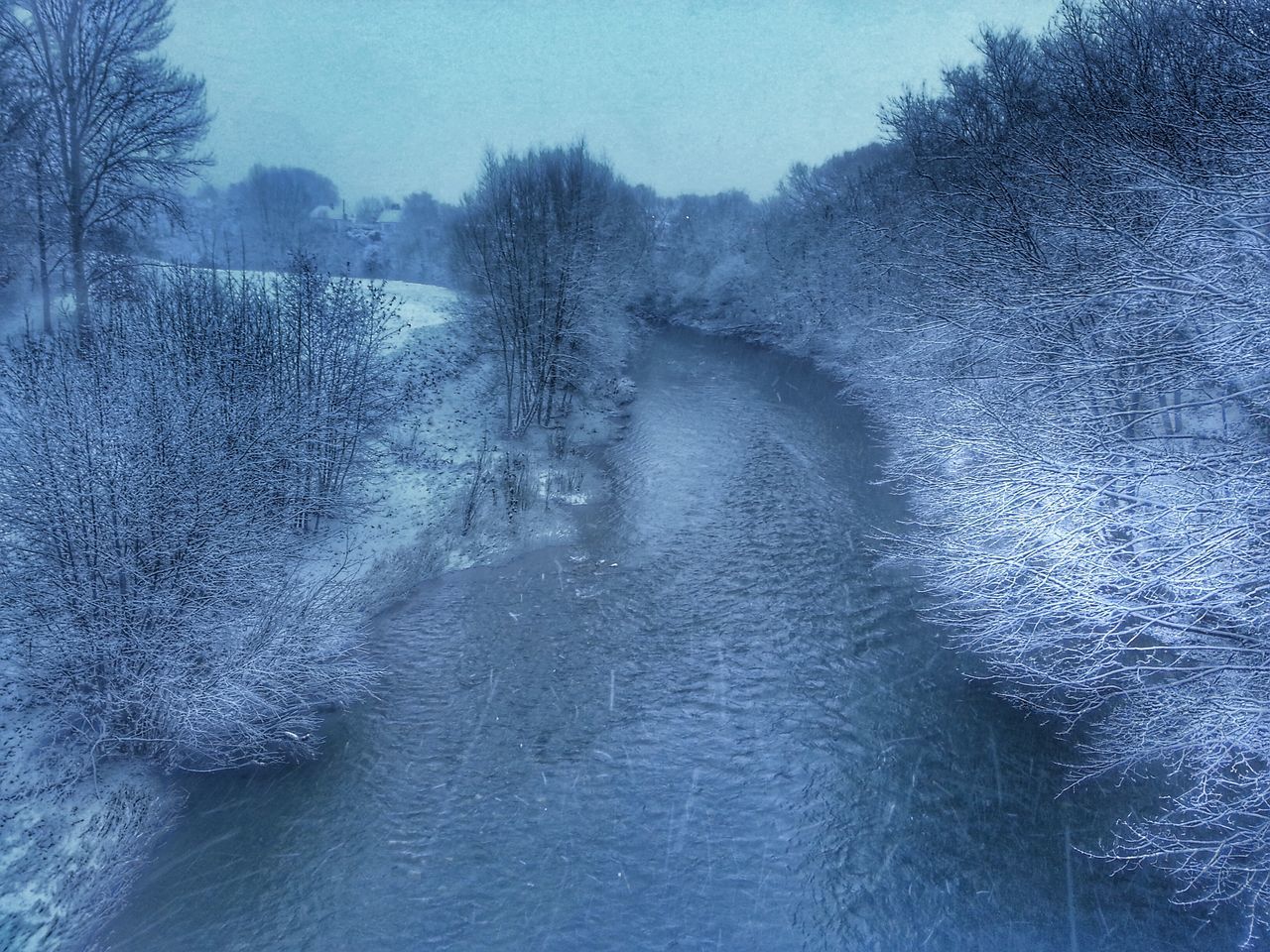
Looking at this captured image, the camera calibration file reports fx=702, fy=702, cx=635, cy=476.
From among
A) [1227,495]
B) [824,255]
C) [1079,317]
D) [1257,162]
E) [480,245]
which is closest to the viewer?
[1227,495]

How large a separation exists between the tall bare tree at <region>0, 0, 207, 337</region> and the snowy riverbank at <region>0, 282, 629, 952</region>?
6.82 metres

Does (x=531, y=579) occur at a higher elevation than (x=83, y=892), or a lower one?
higher

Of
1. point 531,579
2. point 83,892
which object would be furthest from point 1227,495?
point 83,892

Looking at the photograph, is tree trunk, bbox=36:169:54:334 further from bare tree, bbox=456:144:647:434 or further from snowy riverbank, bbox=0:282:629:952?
bare tree, bbox=456:144:647:434

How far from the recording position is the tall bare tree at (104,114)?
16.1m

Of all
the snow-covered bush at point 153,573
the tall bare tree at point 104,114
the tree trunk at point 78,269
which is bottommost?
the snow-covered bush at point 153,573

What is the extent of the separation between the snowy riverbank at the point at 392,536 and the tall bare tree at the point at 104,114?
682 cm

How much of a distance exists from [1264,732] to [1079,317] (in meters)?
8.63

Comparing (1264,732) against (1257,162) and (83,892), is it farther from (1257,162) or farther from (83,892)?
(83,892)

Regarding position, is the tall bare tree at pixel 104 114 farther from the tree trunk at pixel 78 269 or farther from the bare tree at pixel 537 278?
the bare tree at pixel 537 278

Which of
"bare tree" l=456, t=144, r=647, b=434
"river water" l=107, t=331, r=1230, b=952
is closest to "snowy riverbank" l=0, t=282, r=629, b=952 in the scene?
"river water" l=107, t=331, r=1230, b=952

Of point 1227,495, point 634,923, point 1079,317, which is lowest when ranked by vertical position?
point 634,923

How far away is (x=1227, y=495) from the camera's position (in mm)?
8023

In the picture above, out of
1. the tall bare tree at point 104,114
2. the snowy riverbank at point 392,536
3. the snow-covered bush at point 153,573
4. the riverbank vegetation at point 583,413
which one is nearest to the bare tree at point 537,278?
the riverbank vegetation at point 583,413
